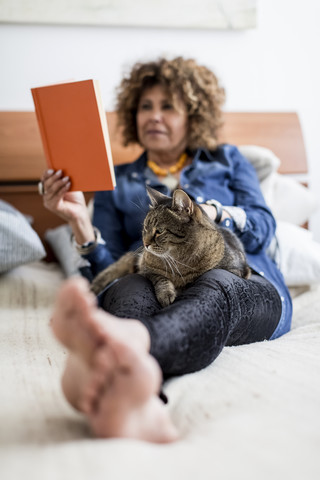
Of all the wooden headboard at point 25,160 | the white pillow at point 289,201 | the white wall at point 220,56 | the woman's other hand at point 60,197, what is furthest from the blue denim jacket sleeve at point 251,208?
the white wall at point 220,56

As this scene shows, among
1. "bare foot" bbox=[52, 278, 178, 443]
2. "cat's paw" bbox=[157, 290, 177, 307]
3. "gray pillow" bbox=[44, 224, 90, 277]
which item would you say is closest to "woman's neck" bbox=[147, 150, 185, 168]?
"gray pillow" bbox=[44, 224, 90, 277]

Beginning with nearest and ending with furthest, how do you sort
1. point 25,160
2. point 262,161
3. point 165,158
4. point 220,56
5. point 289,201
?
point 165,158 → point 262,161 → point 289,201 → point 25,160 → point 220,56

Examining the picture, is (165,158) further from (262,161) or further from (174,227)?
(174,227)

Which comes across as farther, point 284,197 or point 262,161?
point 284,197

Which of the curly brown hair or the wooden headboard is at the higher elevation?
the curly brown hair

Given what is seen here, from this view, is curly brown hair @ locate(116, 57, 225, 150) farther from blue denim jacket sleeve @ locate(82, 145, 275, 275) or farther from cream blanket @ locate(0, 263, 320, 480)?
cream blanket @ locate(0, 263, 320, 480)

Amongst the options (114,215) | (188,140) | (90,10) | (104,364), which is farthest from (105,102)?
(104,364)

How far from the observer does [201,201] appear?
53.3 inches

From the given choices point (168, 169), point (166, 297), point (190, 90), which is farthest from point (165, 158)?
point (166, 297)

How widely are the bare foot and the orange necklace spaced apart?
101 cm

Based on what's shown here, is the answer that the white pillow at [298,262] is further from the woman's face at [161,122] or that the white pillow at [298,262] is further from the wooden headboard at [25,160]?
the wooden headboard at [25,160]

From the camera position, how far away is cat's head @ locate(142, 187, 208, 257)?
1000 mm

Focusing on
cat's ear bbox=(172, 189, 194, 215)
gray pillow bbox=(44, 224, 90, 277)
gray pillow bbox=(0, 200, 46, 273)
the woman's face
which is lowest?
gray pillow bbox=(44, 224, 90, 277)

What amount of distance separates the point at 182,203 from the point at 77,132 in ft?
1.09
